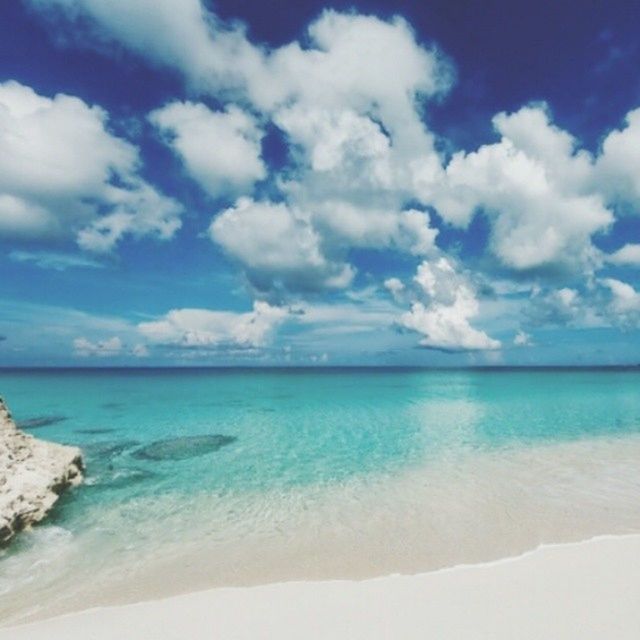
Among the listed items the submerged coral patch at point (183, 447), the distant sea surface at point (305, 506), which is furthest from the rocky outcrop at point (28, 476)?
the submerged coral patch at point (183, 447)

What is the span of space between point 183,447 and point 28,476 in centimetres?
1030

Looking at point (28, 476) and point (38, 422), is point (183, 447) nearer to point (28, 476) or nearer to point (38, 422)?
point (28, 476)

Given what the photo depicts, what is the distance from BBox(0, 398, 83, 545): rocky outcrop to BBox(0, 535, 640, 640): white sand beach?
4.87m

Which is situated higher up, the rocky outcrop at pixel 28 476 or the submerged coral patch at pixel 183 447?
the rocky outcrop at pixel 28 476

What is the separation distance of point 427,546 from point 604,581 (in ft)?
11.6

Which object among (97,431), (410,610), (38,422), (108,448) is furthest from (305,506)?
(38,422)

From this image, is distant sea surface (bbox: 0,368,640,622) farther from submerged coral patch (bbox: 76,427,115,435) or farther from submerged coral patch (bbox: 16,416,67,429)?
submerged coral patch (bbox: 16,416,67,429)

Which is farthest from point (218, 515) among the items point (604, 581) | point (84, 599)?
point (604, 581)

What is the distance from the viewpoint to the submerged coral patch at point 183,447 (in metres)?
21.3

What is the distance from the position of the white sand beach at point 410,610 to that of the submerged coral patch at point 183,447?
13.7 metres

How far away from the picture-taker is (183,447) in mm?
23312

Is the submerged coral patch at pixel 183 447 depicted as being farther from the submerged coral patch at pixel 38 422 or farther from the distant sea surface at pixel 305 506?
the submerged coral patch at pixel 38 422

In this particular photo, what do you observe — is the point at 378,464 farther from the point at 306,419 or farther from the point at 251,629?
the point at 306,419

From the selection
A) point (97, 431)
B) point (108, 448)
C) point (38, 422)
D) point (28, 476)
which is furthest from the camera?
point (38, 422)
